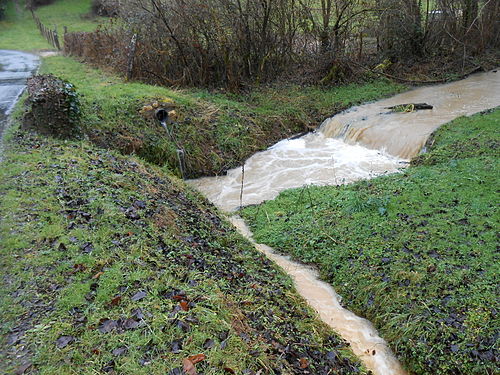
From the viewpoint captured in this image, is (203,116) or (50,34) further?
(50,34)

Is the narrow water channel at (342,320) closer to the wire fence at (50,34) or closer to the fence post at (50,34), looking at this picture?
the fence post at (50,34)

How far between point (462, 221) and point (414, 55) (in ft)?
50.7

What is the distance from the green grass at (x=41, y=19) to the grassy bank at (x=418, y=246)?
28496mm

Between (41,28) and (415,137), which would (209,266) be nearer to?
(415,137)

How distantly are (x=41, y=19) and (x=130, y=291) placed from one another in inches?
1793

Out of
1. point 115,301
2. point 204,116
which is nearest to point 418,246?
point 115,301

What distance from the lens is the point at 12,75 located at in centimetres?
1916

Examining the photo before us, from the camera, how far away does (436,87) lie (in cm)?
1855

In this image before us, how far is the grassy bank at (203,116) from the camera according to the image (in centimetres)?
1227

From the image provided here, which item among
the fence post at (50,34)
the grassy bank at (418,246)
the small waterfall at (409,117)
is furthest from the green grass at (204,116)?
the fence post at (50,34)

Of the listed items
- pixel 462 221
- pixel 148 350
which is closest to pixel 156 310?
pixel 148 350

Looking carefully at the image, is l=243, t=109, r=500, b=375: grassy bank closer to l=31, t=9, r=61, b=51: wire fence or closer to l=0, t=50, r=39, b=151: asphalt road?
l=0, t=50, r=39, b=151: asphalt road

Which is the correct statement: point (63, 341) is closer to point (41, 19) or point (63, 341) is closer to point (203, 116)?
point (203, 116)

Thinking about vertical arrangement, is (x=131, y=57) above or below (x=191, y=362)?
above
